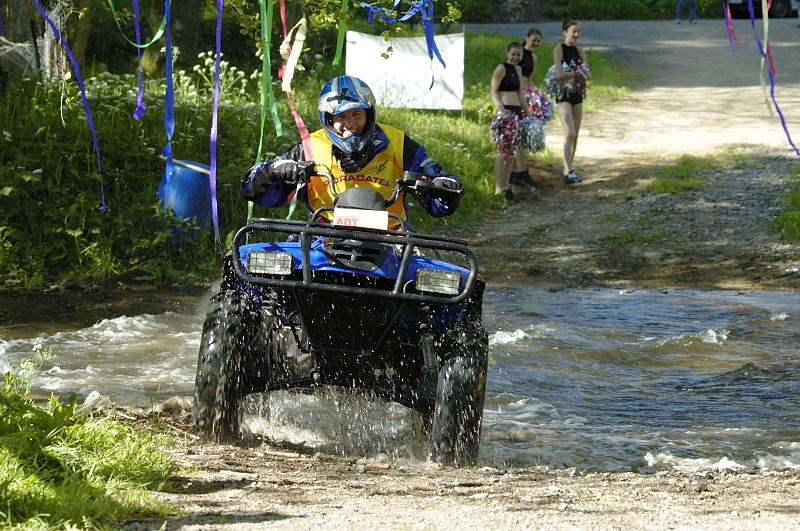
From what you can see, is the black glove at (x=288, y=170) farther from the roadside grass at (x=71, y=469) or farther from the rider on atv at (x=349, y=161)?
the roadside grass at (x=71, y=469)

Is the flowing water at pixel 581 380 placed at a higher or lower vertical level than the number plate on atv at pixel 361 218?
lower

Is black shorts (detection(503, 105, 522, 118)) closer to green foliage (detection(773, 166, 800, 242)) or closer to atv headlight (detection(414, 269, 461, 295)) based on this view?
green foliage (detection(773, 166, 800, 242))

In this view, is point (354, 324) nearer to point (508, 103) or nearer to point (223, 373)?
point (223, 373)

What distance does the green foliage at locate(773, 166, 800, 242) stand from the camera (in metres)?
12.4

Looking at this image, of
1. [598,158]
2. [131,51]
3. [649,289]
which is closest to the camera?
[649,289]

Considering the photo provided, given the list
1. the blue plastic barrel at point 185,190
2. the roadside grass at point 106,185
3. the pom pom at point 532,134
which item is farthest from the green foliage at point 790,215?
the blue plastic barrel at point 185,190

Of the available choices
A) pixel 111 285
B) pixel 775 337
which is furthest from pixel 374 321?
pixel 111 285

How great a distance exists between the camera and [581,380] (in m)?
7.85

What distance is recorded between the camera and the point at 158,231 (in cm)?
1063

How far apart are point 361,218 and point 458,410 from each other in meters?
0.96

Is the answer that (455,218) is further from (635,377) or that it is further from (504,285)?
(635,377)

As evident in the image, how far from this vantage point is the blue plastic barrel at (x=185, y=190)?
34.5ft

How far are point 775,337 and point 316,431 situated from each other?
422cm

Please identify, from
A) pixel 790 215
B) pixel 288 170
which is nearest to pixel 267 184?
pixel 288 170
